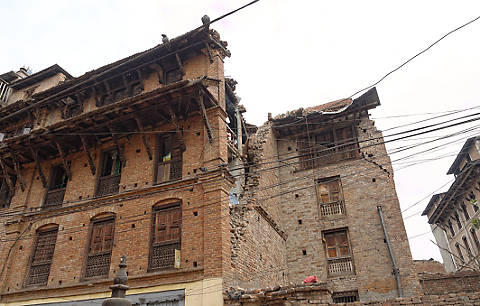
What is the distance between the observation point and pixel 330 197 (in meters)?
17.2

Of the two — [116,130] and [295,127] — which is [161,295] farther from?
[295,127]

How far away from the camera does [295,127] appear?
1911cm

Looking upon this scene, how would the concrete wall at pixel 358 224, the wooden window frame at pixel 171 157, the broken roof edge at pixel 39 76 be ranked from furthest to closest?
the broken roof edge at pixel 39 76 < the concrete wall at pixel 358 224 < the wooden window frame at pixel 171 157

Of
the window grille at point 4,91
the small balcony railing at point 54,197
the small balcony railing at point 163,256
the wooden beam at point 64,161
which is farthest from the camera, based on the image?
the window grille at point 4,91

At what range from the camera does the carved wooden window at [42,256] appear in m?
13.3

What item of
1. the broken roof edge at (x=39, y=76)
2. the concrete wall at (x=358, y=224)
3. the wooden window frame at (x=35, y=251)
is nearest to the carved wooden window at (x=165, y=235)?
the wooden window frame at (x=35, y=251)

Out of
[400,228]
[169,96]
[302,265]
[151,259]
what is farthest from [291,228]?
[169,96]

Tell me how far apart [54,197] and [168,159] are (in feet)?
19.4

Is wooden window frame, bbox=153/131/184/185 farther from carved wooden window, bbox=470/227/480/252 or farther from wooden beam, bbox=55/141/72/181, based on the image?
carved wooden window, bbox=470/227/480/252

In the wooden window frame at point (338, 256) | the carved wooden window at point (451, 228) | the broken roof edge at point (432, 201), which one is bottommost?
the wooden window frame at point (338, 256)

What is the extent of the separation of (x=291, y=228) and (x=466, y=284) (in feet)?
26.6

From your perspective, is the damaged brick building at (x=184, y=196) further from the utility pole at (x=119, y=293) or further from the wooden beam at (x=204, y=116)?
the utility pole at (x=119, y=293)

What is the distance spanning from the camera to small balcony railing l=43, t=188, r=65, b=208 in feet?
48.6

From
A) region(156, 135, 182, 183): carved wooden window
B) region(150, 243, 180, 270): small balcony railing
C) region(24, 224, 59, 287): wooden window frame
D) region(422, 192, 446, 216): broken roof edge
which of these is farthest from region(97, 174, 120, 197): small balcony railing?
region(422, 192, 446, 216): broken roof edge
